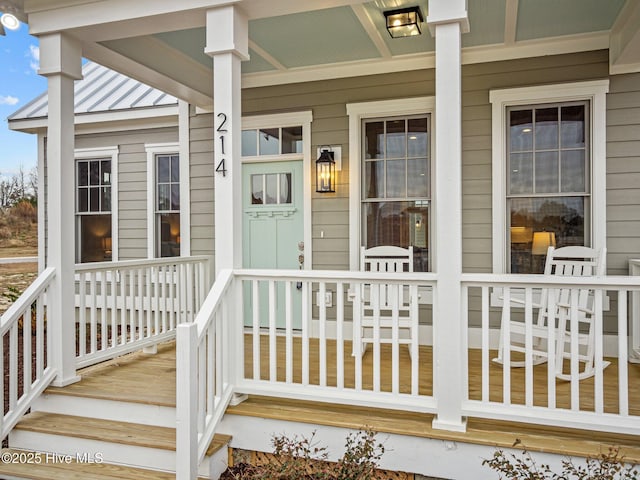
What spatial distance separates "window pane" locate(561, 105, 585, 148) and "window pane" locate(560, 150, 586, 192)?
0.08m

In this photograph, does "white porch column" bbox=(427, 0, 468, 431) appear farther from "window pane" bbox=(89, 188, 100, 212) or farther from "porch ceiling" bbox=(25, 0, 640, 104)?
"window pane" bbox=(89, 188, 100, 212)

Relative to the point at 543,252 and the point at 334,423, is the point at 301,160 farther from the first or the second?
the point at 334,423

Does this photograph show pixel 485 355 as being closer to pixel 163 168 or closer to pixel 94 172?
pixel 163 168

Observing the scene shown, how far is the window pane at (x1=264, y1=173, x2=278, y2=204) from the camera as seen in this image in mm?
5336

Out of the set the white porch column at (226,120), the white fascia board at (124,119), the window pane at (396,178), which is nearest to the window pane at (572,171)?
the window pane at (396,178)

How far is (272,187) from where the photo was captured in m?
5.35

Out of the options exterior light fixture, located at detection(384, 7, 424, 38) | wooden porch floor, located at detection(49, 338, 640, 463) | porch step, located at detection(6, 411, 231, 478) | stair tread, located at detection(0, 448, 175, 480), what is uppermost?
exterior light fixture, located at detection(384, 7, 424, 38)

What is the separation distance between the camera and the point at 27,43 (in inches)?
415

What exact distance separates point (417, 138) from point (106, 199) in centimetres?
448

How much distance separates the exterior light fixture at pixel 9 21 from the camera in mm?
3539

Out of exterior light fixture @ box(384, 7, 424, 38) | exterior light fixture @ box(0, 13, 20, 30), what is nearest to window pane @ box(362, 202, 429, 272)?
exterior light fixture @ box(384, 7, 424, 38)

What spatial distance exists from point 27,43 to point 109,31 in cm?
891

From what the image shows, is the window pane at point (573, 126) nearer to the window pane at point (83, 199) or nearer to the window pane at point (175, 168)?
the window pane at point (175, 168)

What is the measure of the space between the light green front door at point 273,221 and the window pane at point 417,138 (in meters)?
1.19
